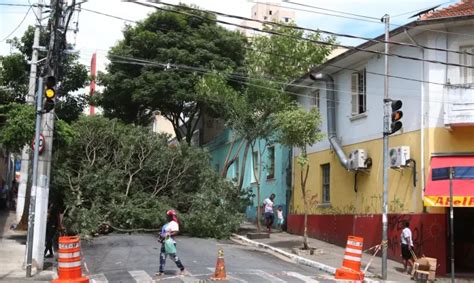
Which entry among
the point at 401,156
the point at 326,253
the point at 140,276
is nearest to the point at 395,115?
the point at 401,156

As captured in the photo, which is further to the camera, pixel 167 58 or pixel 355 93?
pixel 167 58

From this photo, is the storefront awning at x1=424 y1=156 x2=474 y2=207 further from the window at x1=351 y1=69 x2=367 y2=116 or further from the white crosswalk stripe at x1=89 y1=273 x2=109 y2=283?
the white crosswalk stripe at x1=89 y1=273 x2=109 y2=283

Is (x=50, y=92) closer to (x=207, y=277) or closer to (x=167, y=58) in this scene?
(x=207, y=277)

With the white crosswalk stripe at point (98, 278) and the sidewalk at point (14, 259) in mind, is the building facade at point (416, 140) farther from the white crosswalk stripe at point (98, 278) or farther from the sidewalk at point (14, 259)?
the sidewalk at point (14, 259)

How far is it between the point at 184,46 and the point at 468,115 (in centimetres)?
1858

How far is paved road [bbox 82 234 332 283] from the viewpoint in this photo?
13.1 m

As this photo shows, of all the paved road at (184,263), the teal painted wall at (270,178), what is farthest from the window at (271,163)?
the paved road at (184,263)

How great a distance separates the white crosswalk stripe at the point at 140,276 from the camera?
12.5 meters

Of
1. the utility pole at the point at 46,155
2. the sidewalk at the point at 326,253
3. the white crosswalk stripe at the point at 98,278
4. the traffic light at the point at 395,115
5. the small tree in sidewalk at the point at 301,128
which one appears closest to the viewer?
the white crosswalk stripe at the point at 98,278

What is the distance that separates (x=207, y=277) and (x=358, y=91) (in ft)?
34.9

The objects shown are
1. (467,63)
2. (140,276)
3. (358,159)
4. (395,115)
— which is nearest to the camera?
(140,276)

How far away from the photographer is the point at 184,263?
50.1ft

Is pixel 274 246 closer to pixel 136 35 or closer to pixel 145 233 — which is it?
pixel 145 233

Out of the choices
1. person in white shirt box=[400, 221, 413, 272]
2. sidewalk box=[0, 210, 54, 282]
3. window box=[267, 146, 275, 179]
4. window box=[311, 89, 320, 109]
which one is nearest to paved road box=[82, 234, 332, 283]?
sidewalk box=[0, 210, 54, 282]
